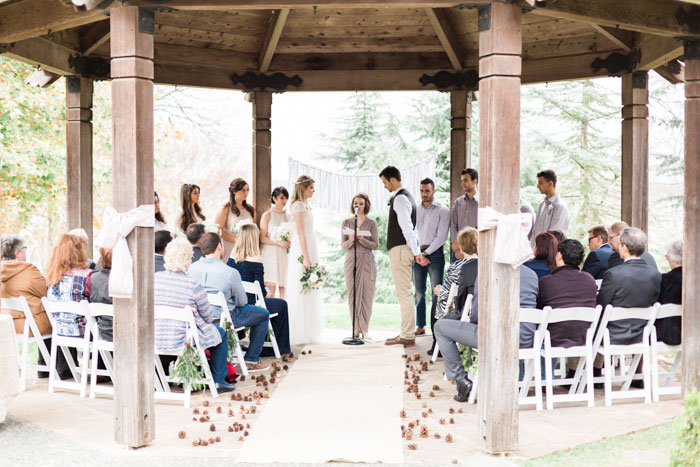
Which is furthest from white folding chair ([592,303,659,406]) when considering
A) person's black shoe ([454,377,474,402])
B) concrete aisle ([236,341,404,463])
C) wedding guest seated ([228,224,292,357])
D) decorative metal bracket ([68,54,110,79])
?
decorative metal bracket ([68,54,110,79])

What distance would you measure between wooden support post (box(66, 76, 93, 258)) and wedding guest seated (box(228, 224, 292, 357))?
6.53 feet

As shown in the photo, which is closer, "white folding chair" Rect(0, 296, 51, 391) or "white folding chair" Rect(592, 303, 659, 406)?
"white folding chair" Rect(592, 303, 659, 406)

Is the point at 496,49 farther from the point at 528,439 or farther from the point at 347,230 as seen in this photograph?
the point at 347,230

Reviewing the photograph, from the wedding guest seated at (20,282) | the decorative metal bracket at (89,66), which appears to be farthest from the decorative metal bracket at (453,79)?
the wedding guest seated at (20,282)

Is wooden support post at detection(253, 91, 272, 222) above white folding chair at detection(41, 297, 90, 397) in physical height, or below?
above

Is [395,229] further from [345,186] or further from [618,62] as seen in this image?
[345,186]

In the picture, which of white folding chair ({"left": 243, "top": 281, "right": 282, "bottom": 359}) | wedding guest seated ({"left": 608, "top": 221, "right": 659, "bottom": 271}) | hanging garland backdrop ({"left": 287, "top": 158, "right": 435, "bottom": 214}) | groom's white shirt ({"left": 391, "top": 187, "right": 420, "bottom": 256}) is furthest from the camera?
hanging garland backdrop ({"left": 287, "top": 158, "right": 435, "bottom": 214})

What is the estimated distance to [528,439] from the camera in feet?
16.6

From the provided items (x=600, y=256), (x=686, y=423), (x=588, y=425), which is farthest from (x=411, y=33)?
(x=686, y=423)

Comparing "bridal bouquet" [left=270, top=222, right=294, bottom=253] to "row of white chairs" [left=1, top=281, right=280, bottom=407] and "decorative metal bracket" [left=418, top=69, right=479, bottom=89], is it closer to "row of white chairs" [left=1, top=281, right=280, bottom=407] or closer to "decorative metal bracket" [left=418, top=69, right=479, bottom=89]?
"row of white chairs" [left=1, top=281, right=280, bottom=407]

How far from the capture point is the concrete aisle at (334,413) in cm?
479

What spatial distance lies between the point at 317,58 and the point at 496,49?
195 inches

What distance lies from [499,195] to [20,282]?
439 cm

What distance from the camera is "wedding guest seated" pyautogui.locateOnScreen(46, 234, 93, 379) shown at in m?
6.36
